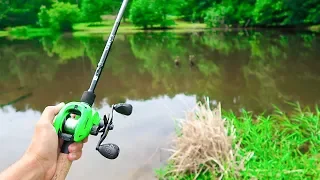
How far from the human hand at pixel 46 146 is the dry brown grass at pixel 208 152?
2.41 meters

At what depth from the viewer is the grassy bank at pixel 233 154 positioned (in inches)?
129

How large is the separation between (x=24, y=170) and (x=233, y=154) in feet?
8.96

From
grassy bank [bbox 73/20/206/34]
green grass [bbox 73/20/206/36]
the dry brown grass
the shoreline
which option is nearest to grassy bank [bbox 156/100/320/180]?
the dry brown grass

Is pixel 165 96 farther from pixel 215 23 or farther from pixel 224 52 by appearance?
pixel 215 23

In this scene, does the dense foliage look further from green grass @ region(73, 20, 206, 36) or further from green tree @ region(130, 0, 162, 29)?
green grass @ region(73, 20, 206, 36)

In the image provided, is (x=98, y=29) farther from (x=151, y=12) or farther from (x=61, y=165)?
(x=61, y=165)

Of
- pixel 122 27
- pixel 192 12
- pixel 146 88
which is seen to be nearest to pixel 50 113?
pixel 146 88

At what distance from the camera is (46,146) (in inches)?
40.5

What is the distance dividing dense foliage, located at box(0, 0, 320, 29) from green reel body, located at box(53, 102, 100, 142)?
26839 mm

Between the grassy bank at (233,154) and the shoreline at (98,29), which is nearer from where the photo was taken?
the grassy bank at (233,154)

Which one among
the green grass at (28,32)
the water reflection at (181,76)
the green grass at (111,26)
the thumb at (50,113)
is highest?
the thumb at (50,113)

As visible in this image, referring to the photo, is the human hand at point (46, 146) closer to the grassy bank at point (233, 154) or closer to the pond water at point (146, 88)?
the grassy bank at point (233, 154)

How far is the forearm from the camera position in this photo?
1.01m

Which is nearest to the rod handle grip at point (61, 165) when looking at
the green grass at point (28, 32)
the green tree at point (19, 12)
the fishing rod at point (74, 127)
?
the fishing rod at point (74, 127)
